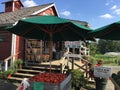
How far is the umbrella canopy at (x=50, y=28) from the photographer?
7.20 m

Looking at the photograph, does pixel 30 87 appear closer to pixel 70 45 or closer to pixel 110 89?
pixel 110 89

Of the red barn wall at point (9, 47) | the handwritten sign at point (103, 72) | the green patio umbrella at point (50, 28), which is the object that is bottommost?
the handwritten sign at point (103, 72)

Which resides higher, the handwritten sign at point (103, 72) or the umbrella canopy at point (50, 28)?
the umbrella canopy at point (50, 28)

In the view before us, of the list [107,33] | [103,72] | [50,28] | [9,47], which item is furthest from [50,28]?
[9,47]

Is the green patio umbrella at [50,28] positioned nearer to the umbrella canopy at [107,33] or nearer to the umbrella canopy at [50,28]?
→ the umbrella canopy at [50,28]

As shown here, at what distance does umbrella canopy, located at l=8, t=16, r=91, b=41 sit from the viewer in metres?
7.20

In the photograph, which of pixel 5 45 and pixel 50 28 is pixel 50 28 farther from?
pixel 5 45

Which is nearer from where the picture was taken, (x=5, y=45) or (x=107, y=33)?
(x=107, y=33)

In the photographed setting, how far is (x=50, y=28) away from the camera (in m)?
8.10

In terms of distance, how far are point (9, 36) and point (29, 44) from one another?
4.89 feet

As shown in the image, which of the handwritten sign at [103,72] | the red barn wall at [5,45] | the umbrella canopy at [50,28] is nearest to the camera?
the umbrella canopy at [50,28]

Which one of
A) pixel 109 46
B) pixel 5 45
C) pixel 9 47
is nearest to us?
pixel 9 47

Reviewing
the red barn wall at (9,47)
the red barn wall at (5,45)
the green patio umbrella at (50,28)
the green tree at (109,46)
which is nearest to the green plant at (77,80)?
the green patio umbrella at (50,28)

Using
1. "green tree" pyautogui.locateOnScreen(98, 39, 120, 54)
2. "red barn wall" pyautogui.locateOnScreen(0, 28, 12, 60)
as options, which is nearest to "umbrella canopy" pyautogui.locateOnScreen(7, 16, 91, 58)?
"red barn wall" pyautogui.locateOnScreen(0, 28, 12, 60)
